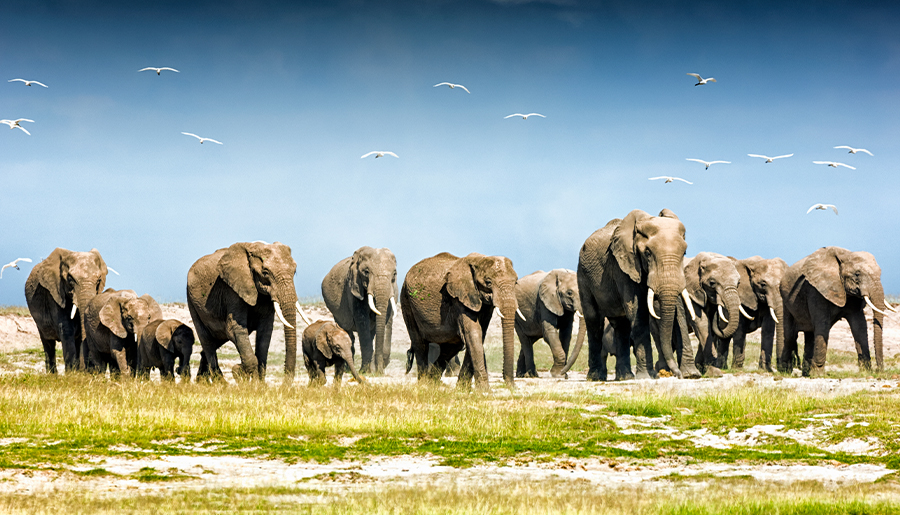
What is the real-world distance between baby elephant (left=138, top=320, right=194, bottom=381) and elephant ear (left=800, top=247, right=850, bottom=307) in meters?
14.1

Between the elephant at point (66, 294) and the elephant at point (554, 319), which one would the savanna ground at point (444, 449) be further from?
the elephant at point (554, 319)

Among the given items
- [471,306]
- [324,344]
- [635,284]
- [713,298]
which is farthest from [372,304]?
[713,298]

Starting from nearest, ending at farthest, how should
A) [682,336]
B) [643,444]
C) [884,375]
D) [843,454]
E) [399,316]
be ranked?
[843,454]
[643,444]
[884,375]
[682,336]
[399,316]

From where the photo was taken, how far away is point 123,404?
14.8m


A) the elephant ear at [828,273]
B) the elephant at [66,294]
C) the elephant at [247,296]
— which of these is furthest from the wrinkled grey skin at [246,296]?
the elephant ear at [828,273]

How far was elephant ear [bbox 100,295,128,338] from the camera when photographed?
2102cm

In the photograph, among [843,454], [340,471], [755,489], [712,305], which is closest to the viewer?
[755,489]

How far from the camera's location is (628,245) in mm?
21391

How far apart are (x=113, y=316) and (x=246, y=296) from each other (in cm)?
419

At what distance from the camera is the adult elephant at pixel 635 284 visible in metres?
20.3

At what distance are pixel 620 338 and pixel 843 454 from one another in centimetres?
1173

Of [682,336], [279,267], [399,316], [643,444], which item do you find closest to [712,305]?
[682,336]

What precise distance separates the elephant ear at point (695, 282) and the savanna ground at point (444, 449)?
34.5 feet

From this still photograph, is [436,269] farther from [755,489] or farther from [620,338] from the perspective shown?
[755,489]
